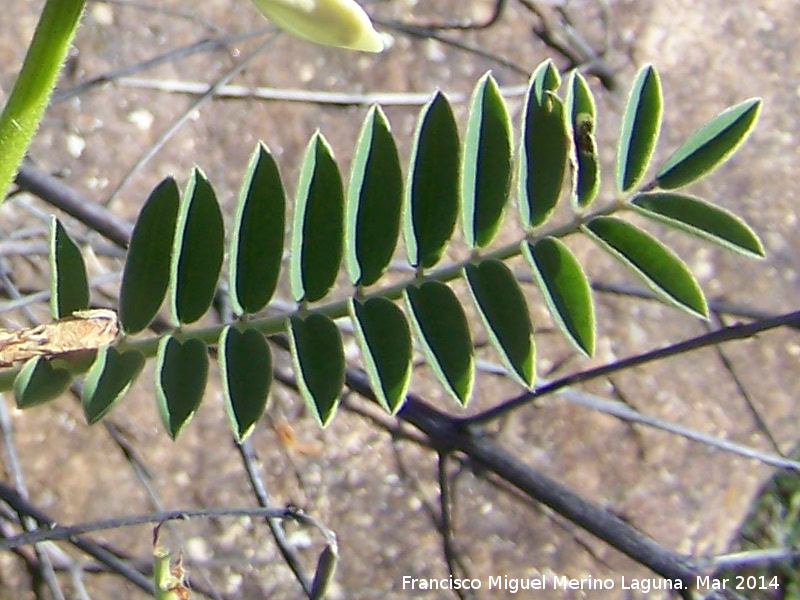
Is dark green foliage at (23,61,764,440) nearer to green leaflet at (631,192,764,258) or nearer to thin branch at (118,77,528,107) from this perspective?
green leaflet at (631,192,764,258)

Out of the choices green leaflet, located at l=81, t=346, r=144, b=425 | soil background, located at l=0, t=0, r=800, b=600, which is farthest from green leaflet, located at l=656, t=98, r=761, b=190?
soil background, located at l=0, t=0, r=800, b=600

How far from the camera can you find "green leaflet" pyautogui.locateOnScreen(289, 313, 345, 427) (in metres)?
0.53

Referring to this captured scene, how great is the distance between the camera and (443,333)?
1.84 feet

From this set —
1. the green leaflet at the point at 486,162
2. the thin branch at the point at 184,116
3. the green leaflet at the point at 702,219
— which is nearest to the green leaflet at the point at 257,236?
the green leaflet at the point at 486,162

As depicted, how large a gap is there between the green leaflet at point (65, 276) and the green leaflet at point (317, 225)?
0.13 m

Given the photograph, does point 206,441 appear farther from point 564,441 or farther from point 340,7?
point 340,7

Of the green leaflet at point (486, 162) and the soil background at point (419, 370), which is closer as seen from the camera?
the green leaflet at point (486, 162)

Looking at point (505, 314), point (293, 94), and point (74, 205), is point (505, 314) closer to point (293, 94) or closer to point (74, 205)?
point (74, 205)

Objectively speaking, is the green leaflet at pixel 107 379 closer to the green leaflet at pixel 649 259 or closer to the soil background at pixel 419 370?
the green leaflet at pixel 649 259

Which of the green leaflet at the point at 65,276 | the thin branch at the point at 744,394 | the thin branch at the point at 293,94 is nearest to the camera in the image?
the green leaflet at the point at 65,276

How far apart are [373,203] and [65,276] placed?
0.63ft

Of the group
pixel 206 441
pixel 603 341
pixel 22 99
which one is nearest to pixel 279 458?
pixel 206 441

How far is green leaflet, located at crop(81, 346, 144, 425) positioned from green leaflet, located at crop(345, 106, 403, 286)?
14cm

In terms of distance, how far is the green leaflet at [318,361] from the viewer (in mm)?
533
